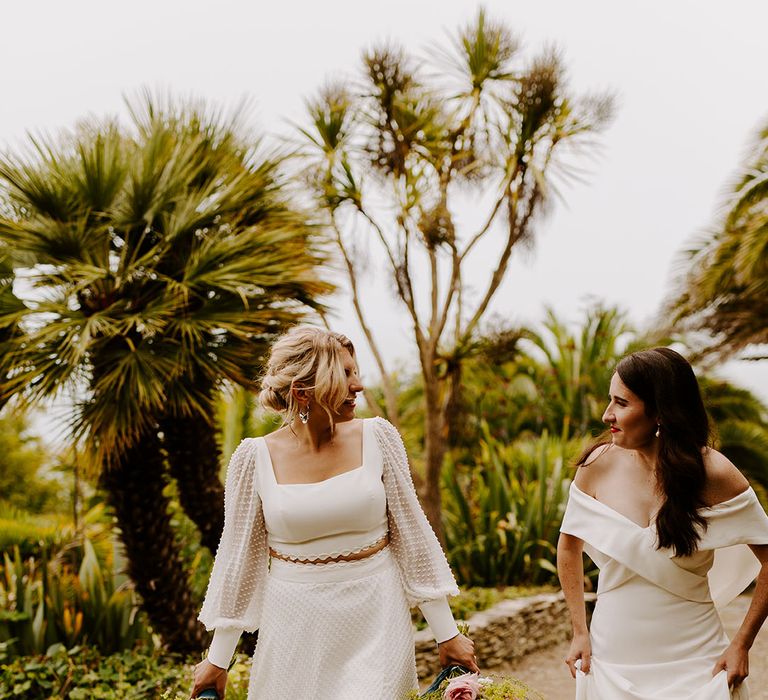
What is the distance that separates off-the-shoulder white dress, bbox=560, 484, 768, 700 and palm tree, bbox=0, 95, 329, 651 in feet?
11.5

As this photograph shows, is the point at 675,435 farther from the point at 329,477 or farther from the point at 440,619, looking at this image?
the point at 329,477

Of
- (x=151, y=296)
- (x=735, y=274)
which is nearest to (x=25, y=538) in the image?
(x=151, y=296)

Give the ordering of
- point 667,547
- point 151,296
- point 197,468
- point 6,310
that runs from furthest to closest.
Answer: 1. point 197,468
2. point 151,296
3. point 6,310
4. point 667,547

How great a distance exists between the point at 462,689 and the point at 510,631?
19.0 feet

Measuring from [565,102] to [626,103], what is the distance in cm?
85

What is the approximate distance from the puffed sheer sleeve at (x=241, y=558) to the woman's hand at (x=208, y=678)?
0.13 m

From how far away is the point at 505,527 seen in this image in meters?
9.64

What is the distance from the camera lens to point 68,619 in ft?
21.2

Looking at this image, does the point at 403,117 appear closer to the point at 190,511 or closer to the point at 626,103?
the point at 626,103

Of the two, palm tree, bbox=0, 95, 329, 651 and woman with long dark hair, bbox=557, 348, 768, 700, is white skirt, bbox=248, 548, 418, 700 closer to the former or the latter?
woman with long dark hair, bbox=557, 348, 768, 700

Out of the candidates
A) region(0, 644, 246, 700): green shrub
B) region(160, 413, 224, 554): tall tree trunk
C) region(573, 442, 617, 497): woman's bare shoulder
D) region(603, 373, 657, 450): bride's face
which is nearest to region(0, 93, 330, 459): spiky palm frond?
region(160, 413, 224, 554): tall tree trunk

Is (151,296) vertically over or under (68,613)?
over

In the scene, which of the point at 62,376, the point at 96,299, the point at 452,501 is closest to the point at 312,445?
the point at 62,376

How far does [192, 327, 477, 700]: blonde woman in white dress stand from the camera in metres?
2.78
